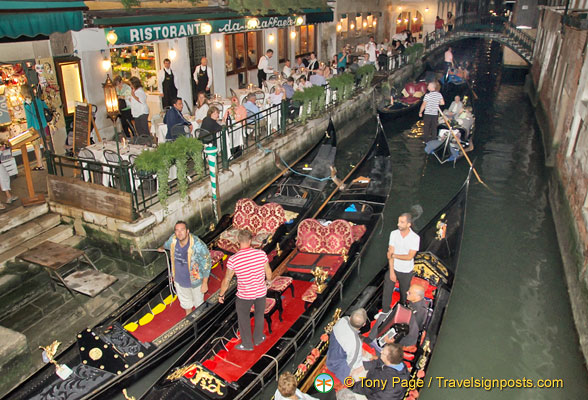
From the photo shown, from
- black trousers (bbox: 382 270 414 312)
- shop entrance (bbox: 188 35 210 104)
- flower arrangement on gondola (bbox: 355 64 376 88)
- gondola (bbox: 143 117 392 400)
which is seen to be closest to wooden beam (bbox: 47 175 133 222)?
gondola (bbox: 143 117 392 400)

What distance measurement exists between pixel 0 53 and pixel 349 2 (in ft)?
52.6

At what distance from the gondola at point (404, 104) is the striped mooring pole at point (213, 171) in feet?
26.0

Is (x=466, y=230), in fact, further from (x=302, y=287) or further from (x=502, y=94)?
(x=502, y=94)

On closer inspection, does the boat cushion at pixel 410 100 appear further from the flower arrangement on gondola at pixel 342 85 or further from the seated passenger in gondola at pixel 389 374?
the seated passenger in gondola at pixel 389 374

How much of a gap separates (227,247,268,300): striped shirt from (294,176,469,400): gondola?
811mm

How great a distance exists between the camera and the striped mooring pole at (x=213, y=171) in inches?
293

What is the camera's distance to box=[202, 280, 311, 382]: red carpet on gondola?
4.52 metres

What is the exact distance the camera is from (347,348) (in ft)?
13.4

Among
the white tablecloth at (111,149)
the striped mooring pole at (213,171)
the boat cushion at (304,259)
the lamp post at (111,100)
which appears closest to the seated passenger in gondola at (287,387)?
→ the boat cushion at (304,259)

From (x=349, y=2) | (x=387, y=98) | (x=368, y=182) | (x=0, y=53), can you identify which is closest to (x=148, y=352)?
(x=368, y=182)

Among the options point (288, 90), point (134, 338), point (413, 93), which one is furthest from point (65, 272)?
point (413, 93)

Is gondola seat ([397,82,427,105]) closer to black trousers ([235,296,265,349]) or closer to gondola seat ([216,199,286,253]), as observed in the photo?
gondola seat ([216,199,286,253])

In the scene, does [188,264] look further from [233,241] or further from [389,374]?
[389,374]

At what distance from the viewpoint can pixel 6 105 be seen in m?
7.84
